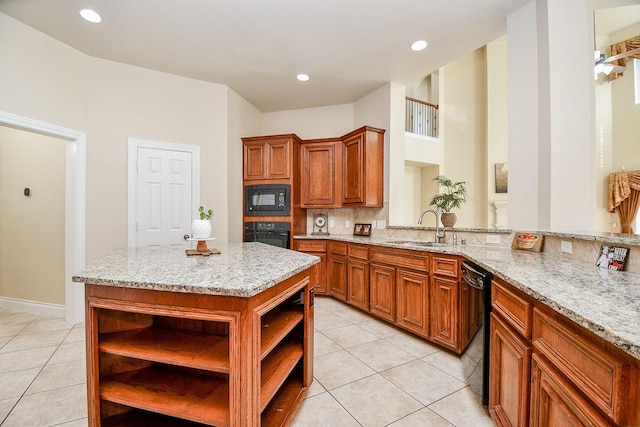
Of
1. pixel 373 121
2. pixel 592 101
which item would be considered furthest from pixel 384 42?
pixel 592 101

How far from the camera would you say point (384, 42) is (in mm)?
2879

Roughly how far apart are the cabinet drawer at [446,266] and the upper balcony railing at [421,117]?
4224mm

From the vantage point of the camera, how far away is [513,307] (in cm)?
130

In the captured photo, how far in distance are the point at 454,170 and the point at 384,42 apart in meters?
4.50

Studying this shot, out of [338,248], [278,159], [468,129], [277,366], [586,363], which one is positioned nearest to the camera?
[586,363]

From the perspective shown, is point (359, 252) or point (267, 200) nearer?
point (359, 252)

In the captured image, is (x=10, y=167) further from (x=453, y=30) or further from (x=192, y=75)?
(x=453, y=30)

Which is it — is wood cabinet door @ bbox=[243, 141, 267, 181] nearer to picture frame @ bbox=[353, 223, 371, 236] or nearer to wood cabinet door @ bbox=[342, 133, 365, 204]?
wood cabinet door @ bbox=[342, 133, 365, 204]

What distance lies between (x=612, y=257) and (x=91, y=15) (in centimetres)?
431

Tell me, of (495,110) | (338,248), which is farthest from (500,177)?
(338,248)

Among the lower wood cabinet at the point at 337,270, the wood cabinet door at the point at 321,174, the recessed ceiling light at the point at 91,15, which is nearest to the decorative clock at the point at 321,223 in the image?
the wood cabinet door at the point at 321,174

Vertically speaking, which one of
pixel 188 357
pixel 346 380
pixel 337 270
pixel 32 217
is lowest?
pixel 346 380

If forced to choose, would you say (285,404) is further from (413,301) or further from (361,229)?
(361,229)

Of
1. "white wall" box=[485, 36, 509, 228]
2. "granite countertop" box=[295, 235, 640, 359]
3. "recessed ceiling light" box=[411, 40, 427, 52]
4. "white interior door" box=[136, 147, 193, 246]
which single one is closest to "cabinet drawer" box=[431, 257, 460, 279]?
"granite countertop" box=[295, 235, 640, 359]
